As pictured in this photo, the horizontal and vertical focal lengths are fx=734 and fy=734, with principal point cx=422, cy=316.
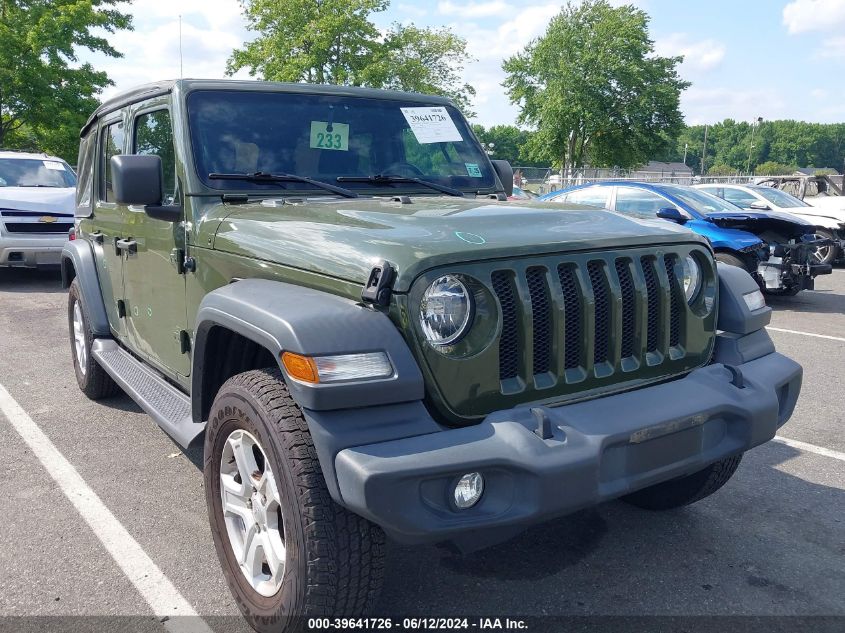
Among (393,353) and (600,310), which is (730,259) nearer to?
(600,310)

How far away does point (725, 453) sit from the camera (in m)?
2.55

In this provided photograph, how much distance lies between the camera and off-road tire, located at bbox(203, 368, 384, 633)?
2.12 m

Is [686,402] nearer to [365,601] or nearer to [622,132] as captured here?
[365,601]

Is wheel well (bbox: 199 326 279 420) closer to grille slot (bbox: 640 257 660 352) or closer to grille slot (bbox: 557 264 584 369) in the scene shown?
grille slot (bbox: 557 264 584 369)

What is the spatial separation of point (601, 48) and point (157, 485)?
41.9 m

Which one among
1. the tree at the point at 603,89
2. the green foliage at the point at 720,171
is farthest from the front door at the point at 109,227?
the green foliage at the point at 720,171

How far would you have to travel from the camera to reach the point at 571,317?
2.48 meters

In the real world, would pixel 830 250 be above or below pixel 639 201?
below

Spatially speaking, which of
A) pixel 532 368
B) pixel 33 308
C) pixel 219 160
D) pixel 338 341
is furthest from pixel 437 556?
pixel 33 308

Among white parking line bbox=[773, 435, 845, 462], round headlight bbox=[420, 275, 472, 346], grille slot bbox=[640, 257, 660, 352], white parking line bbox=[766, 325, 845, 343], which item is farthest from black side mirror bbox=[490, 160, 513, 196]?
white parking line bbox=[766, 325, 845, 343]


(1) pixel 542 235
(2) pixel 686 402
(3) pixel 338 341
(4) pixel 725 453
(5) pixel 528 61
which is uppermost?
(5) pixel 528 61

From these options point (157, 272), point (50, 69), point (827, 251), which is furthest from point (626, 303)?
point (50, 69)

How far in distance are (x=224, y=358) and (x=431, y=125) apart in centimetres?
185

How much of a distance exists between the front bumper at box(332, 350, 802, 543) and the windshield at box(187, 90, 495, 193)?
171cm
